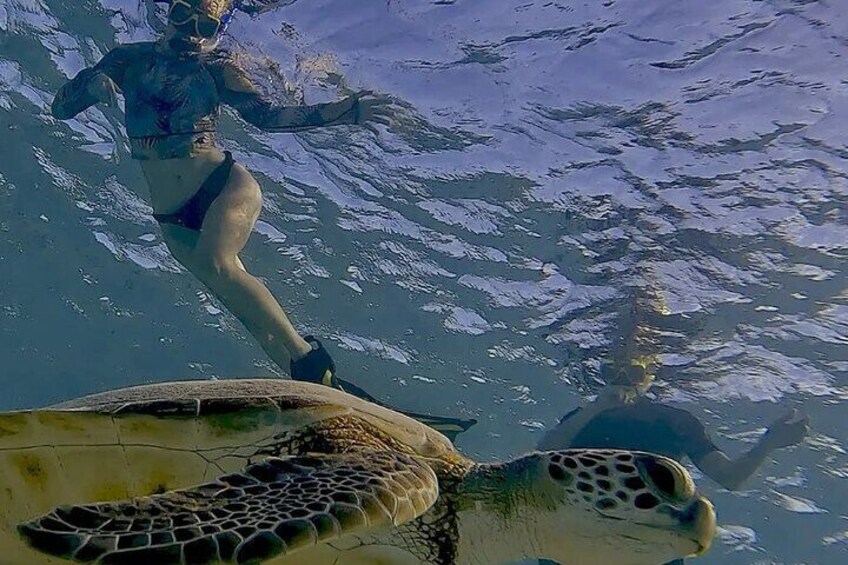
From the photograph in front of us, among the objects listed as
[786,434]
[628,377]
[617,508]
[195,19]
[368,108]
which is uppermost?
[195,19]

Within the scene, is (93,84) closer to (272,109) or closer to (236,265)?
(272,109)

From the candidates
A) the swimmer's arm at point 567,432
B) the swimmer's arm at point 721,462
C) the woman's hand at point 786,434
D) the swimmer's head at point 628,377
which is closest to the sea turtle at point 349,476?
the swimmer's arm at point 567,432

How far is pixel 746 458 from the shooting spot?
8.54 metres

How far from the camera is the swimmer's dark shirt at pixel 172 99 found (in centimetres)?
651

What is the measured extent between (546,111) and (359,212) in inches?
160

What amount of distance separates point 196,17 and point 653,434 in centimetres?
651

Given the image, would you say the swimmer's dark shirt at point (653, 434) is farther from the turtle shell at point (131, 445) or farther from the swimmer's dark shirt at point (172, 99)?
the turtle shell at point (131, 445)

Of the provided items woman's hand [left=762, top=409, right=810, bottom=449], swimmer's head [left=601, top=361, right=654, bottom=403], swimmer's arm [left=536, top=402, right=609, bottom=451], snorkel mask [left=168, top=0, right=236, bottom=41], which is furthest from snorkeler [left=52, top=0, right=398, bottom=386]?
swimmer's head [left=601, top=361, right=654, bottom=403]

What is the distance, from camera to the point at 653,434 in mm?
8648

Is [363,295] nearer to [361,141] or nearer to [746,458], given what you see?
[361,141]

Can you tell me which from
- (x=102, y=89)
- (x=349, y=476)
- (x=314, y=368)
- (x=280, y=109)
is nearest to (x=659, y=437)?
(x=314, y=368)

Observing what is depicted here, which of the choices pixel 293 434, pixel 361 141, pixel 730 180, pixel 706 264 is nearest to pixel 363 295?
pixel 361 141

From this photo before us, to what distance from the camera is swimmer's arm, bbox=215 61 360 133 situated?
612cm

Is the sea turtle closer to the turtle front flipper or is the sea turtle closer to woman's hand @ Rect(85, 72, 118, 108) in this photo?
the turtle front flipper
